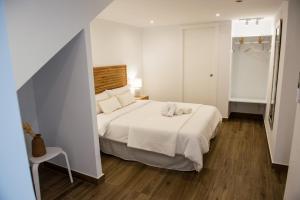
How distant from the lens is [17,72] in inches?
59.0

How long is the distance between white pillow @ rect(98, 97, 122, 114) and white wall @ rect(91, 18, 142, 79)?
83 centimetres

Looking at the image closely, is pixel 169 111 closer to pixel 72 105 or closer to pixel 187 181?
pixel 187 181

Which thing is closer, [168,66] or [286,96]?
[286,96]

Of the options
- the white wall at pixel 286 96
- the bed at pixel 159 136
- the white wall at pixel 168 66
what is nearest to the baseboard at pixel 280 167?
the white wall at pixel 286 96

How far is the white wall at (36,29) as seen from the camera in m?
1.45

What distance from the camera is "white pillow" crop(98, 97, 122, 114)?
3.71 metres

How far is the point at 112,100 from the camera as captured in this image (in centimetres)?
395

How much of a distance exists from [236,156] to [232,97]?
2.36 metres

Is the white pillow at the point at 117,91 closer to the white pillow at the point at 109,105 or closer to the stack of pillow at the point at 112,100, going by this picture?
the stack of pillow at the point at 112,100

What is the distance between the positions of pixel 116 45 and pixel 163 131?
2688 millimetres

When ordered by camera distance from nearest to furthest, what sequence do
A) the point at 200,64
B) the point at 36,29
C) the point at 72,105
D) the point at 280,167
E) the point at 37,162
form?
the point at 36,29, the point at 37,162, the point at 72,105, the point at 280,167, the point at 200,64

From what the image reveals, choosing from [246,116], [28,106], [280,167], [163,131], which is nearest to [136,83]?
[163,131]

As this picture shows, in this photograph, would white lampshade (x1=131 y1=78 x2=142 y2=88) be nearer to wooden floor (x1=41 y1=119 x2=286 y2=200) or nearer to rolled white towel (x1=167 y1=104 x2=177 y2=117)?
rolled white towel (x1=167 y1=104 x2=177 y2=117)

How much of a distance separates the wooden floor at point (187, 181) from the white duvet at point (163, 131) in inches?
11.9
